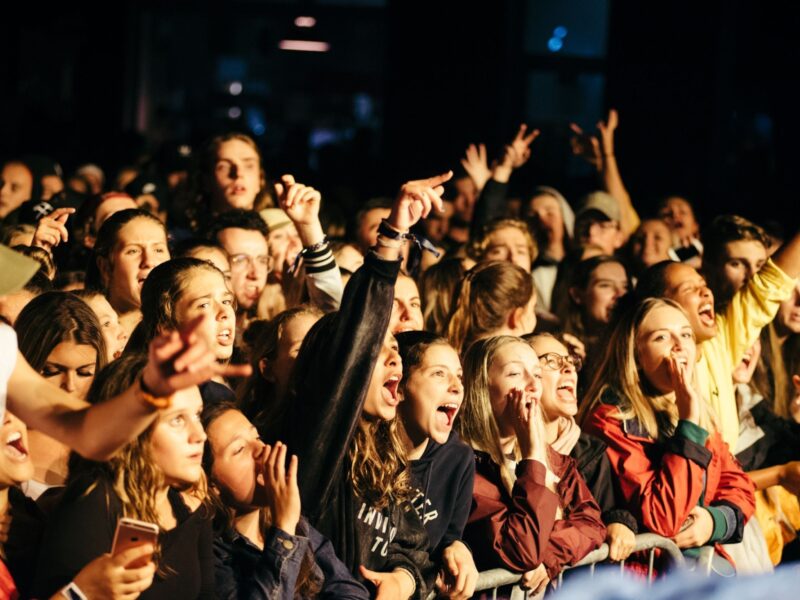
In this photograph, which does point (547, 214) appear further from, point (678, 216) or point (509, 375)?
point (509, 375)

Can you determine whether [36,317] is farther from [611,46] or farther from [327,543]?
[611,46]

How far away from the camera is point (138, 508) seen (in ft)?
12.1

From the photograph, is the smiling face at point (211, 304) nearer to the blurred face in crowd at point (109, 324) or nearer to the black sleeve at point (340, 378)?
the blurred face in crowd at point (109, 324)

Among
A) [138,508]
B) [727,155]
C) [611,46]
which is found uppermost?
[611,46]

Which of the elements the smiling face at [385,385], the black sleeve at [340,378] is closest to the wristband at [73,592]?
the black sleeve at [340,378]

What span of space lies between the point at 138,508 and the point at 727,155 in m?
10.9

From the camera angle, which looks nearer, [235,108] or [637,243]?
[637,243]

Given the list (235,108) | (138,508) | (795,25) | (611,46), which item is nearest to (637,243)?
(795,25)

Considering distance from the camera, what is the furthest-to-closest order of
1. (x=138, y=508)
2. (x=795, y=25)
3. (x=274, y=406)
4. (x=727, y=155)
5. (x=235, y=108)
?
(x=235, y=108) → (x=727, y=155) → (x=795, y=25) → (x=274, y=406) → (x=138, y=508)

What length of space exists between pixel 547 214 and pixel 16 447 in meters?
6.24

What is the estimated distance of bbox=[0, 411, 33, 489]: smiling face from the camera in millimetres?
3818

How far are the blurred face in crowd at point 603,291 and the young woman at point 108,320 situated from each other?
10.3 ft

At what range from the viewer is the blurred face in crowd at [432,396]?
4.93m

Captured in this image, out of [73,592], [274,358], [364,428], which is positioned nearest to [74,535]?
[73,592]
